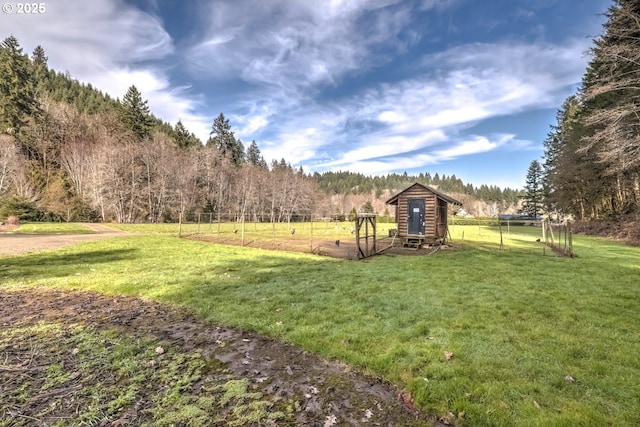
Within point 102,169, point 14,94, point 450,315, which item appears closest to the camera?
point 450,315

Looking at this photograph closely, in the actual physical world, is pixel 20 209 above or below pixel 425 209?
above

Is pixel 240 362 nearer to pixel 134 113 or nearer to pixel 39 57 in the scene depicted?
pixel 134 113

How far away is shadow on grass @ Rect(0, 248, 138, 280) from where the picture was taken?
9.68m

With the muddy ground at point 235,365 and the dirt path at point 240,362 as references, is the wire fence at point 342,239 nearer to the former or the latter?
the dirt path at point 240,362

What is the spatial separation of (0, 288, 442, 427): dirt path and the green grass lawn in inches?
12.4

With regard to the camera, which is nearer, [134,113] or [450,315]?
[450,315]

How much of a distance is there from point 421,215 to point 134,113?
5282cm

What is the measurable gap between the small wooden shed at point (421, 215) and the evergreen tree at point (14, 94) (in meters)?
51.3

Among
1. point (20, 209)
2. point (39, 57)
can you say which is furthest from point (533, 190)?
point (39, 57)

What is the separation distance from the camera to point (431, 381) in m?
3.63

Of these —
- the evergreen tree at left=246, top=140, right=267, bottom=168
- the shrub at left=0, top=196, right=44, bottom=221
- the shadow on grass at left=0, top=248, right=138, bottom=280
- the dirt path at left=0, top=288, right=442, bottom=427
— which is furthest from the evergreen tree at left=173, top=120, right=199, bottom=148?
the dirt path at left=0, top=288, right=442, bottom=427

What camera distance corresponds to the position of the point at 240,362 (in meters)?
4.21

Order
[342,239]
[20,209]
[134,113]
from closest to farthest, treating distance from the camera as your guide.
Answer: [342,239] < [20,209] < [134,113]

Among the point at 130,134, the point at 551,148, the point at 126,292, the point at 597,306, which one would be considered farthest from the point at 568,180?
the point at 130,134
